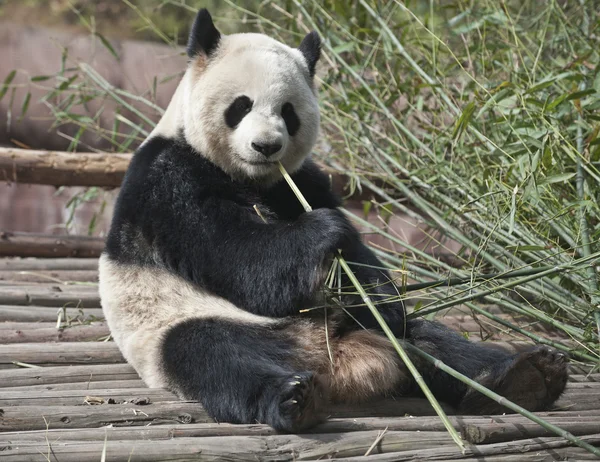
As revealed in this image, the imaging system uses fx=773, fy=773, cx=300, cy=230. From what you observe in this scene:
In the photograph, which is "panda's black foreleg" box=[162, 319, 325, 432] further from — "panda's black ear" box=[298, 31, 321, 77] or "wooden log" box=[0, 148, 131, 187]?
"wooden log" box=[0, 148, 131, 187]

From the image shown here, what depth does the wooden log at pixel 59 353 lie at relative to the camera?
2.83 metres

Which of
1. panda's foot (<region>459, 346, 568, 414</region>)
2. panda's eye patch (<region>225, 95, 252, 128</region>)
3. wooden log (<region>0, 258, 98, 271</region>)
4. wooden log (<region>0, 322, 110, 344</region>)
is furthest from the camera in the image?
wooden log (<region>0, 258, 98, 271</region>)

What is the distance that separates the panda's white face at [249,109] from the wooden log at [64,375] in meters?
0.81

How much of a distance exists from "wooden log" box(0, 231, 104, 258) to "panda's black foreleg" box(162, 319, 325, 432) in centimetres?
237

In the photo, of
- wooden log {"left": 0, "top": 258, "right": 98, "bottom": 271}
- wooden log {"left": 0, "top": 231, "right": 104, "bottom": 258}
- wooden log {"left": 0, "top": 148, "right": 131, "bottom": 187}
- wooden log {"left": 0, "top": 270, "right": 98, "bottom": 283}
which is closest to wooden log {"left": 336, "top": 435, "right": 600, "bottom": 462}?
wooden log {"left": 0, "top": 270, "right": 98, "bottom": 283}

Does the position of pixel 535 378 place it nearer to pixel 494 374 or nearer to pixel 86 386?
pixel 494 374

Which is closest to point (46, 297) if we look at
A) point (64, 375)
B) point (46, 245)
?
point (46, 245)

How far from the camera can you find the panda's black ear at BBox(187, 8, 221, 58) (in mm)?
2830

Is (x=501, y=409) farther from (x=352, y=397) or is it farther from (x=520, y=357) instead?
(x=352, y=397)

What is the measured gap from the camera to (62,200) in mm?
7957

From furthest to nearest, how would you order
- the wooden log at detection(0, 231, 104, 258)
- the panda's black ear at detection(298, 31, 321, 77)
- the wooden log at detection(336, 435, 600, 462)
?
the wooden log at detection(0, 231, 104, 258) → the panda's black ear at detection(298, 31, 321, 77) → the wooden log at detection(336, 435, 600, 462)

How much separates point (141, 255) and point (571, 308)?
1633mm

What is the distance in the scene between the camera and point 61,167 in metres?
4.43

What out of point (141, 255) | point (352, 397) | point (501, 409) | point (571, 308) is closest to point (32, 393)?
Answer: point (141, 255)
